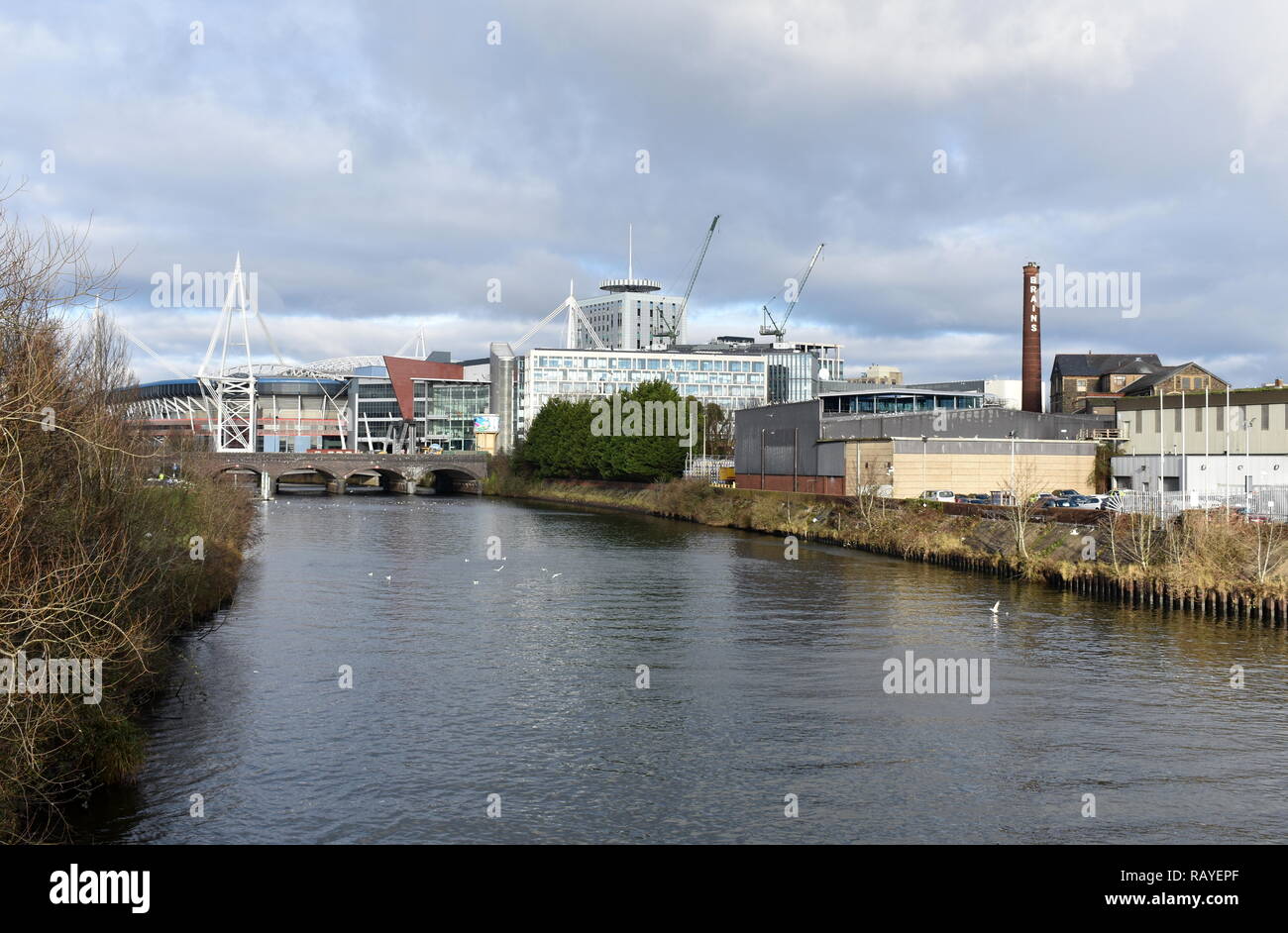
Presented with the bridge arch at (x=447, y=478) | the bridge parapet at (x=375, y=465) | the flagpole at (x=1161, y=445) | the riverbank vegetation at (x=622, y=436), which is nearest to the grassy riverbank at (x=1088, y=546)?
the flagpole at (x=1161, y=445)

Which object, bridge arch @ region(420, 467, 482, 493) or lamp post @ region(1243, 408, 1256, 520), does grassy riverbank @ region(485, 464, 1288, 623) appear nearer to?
lamp post @ region(1243, 408, 1256, 520)

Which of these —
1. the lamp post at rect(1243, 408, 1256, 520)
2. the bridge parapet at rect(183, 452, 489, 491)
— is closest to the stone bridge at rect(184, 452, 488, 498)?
the bridge parapet at rect(183, 452, 489, 491)

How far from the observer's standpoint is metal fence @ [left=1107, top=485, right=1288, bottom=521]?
165 feet

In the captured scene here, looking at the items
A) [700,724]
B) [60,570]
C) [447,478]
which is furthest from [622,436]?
[60,570]

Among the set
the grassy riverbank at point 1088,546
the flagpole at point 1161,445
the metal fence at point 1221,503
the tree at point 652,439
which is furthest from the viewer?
the tree at point 652,439

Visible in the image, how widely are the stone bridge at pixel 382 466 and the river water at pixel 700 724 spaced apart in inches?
3988

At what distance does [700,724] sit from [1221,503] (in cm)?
4004

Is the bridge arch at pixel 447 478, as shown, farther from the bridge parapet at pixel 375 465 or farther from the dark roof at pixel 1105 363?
the dark roof at pixel 1105 363

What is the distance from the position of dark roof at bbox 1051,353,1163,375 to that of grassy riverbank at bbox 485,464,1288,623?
247 ft

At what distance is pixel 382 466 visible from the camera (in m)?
152

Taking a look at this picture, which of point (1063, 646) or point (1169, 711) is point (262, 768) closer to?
point (1169, 711)

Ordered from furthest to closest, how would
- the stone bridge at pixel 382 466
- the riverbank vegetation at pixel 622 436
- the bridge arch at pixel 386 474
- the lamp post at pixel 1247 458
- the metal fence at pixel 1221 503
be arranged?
1. the bridge arch at pixel 386 474
2. the stone bridge at pixel 382 466
3. the riverbank vegetation at pixel 622 436
4. the lamp post at pixel 1247 458
5. the metal fence at pixel 1221 503

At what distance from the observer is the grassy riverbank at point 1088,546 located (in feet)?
140

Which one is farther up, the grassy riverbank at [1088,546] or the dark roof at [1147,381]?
the dark roof at [1147,381]
